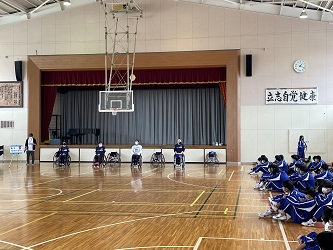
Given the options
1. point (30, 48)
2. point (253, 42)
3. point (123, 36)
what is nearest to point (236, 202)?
point (253, 42)

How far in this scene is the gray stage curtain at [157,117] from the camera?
22781 mm

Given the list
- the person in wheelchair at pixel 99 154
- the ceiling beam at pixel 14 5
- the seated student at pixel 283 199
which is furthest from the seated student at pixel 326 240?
the ceiling beam at pixel 14 5

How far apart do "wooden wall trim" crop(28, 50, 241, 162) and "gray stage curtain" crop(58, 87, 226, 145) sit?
3.11 m

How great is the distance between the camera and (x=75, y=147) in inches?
810

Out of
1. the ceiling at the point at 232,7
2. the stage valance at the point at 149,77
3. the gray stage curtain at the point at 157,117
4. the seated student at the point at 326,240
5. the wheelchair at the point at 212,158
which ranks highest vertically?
the ceiling at the point at 232,7

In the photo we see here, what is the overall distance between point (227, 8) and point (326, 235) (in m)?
17.4

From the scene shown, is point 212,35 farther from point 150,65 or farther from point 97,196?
point 97,196

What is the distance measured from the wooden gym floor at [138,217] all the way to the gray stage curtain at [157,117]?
1042 cm

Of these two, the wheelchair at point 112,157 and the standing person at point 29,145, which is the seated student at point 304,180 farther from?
the standing person at point 29,145

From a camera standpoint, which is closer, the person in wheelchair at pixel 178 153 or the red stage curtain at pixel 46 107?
the person in wheelchair at pixel 178 153

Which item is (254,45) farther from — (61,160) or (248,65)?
(61,160)

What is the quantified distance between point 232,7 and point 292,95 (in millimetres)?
4893

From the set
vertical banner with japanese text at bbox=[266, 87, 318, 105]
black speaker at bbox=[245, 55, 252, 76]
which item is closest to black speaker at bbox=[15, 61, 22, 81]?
black speaker at bbox=[245, 55, 252, 76]

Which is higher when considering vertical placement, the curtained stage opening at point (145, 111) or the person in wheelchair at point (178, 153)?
the curtained stage opening at point (145, 111)
